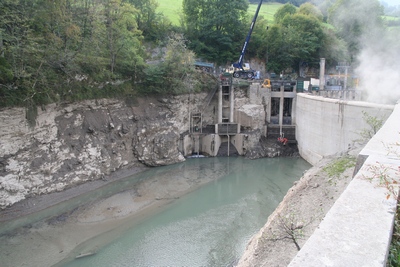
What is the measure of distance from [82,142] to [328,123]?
18220 millimetres

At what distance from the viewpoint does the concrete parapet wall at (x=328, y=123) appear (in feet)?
69.8

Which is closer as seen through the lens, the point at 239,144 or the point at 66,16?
the point at 66,16

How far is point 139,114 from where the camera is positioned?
27.2m

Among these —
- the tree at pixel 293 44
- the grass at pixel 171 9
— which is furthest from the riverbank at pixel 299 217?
the grass at pixel 171 9

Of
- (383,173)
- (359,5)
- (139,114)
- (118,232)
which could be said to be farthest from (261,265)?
(359,5)

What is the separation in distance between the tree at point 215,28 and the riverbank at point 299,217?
99.7ft

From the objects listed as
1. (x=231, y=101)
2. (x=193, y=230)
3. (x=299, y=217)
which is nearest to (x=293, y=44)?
(x=231, y=101)

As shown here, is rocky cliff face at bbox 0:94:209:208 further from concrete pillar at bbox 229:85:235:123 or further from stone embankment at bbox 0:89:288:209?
concrete pillar at bbox 229:85:235:123

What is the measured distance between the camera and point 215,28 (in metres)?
42.6

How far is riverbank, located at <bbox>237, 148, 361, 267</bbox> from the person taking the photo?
859 cm

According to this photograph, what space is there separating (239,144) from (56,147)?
639 inches

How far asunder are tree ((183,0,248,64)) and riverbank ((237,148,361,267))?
3039 centimetres

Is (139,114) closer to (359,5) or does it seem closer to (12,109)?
(12,109)

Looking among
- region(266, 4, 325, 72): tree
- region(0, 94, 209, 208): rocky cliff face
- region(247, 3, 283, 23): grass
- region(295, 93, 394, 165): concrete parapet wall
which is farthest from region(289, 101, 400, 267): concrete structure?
region(247, 3, 283, 23): grass
